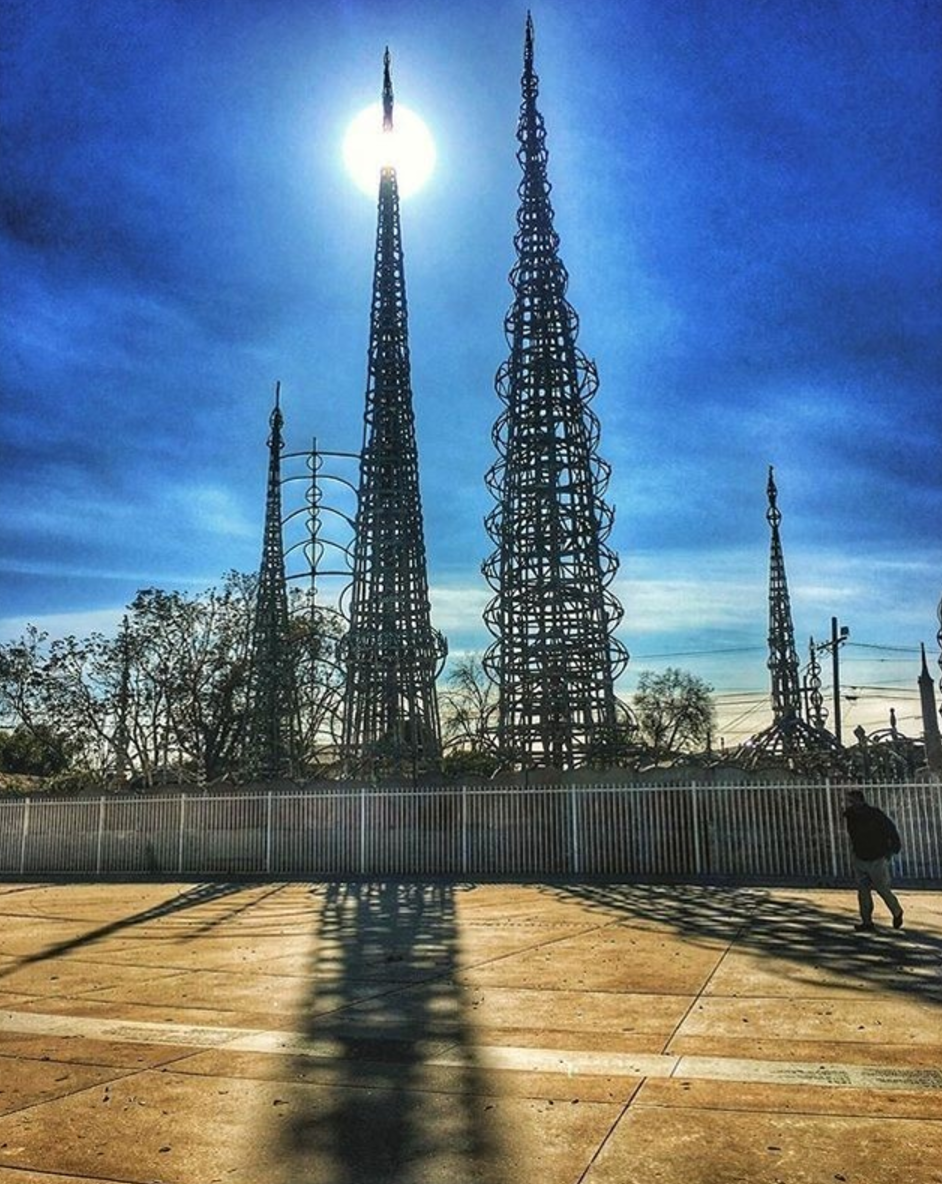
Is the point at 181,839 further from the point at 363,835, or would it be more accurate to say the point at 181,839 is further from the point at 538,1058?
the point at 538,1058

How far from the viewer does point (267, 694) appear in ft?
→ 109

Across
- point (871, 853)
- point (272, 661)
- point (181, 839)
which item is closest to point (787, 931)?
point (871, 853)

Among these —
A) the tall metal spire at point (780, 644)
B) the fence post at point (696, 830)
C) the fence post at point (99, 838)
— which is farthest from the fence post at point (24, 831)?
the tall metal spire at point (780, 644)

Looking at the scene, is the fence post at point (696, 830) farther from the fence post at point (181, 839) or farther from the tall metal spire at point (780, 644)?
the tall metal spire at point (780, 644)

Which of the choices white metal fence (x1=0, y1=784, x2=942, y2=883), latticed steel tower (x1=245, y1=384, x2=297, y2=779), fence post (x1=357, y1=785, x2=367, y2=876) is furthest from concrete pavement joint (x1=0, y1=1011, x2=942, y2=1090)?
latticed steel tower (x1=245, y1=384, x2=297, y2=779)

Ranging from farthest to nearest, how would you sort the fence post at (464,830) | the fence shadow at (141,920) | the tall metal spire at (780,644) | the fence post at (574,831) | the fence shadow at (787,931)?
the tall metal spire at (780,644)
the fence post at (464,830)
the fence post at (574,831)
the fence shadow at (141,920)
the fence shadow at (787,931)

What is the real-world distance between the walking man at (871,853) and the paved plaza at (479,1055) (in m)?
0.37

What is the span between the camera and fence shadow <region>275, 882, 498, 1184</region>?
4.50 m

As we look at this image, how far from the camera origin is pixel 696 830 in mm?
18312

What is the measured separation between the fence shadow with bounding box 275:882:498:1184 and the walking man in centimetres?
484

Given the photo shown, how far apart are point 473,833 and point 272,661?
14.6 metres

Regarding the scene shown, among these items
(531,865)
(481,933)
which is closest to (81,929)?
(481,933)

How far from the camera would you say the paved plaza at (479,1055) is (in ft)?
14.9

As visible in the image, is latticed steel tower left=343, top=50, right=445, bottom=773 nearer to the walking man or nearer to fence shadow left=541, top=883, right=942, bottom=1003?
fence shadow left=541, top=883, right=942, bottom=1003
